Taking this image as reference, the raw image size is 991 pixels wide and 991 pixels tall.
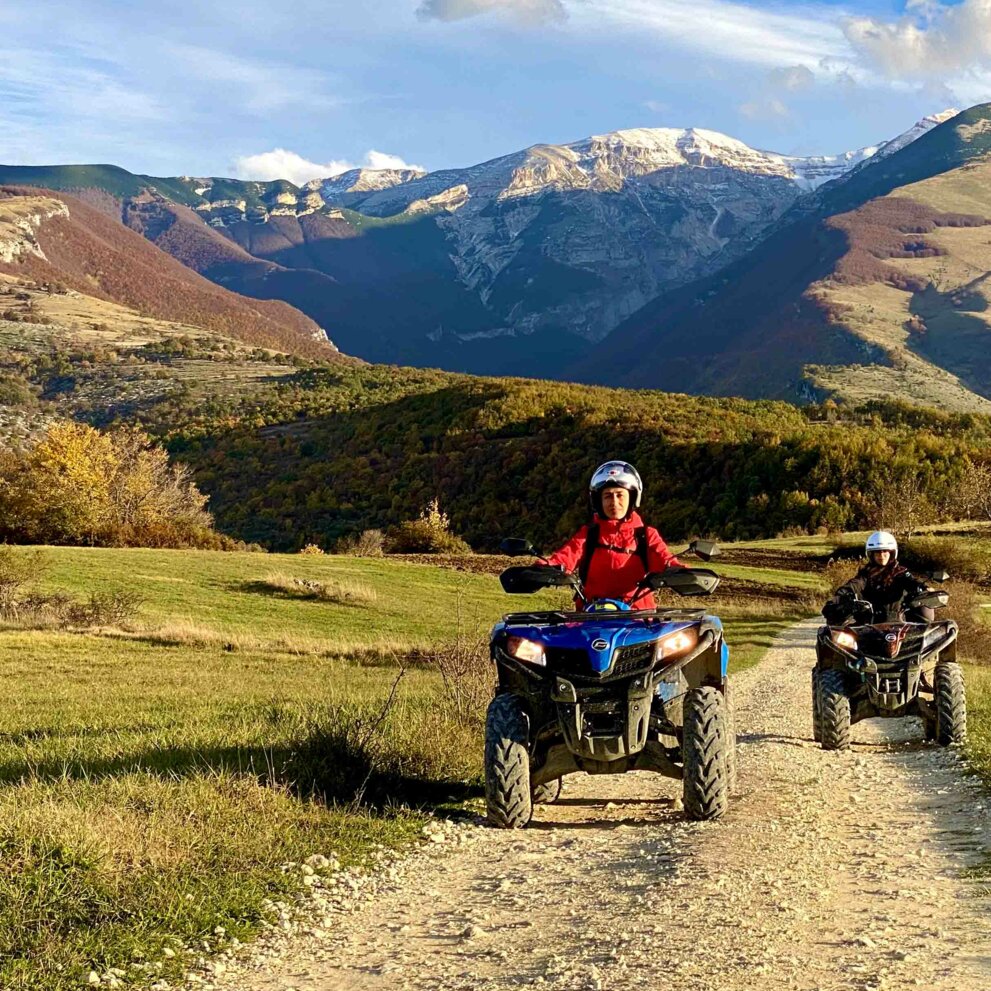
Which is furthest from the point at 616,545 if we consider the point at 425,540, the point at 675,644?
the point at 425,540

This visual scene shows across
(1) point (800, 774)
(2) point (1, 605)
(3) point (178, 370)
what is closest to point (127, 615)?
(2) point (1, 605)

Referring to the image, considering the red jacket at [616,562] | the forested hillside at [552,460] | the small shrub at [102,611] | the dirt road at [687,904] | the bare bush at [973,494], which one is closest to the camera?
the dirt road at [687,904]

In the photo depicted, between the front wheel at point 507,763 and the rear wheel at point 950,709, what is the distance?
5037mm

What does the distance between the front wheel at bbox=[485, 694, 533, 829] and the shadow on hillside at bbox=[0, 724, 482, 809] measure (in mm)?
893

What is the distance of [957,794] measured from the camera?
861cm

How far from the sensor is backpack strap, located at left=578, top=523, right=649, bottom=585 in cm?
→ 829

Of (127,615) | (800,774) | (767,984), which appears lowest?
(127,615)

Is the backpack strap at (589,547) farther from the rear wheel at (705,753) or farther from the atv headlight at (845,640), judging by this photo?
the atv headlight at (845,640)

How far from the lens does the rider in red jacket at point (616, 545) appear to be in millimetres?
8156

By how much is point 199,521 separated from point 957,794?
4760cm

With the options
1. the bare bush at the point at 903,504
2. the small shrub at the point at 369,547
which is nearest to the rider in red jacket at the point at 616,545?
the small shrub at the point at 369,547

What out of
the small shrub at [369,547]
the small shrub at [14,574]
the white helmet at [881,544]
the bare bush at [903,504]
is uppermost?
the white helmet at [881,544]

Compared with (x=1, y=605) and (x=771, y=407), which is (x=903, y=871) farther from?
(x=771, y=407)

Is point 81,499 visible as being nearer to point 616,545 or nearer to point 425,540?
point 425,540
